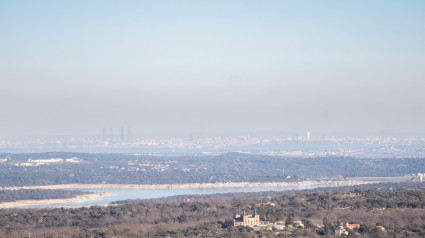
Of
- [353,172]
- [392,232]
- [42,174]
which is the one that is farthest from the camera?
[353,172]

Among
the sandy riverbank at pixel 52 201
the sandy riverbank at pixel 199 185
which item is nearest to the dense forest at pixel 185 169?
the sandy riverbank at pixel 199 185

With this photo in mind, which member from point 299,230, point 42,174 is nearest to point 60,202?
point 42,174

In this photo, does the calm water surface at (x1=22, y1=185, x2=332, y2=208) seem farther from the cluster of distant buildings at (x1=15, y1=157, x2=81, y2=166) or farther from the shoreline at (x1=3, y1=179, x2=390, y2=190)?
the cluster of distant buildings at (x1=15, y1=157, x2=81, y2=166)

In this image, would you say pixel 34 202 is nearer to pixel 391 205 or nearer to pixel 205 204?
pixel 205 204

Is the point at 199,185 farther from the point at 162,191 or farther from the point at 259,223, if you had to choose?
the point at 259,223

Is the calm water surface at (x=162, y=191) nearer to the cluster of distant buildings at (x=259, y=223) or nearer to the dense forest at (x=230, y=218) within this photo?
the dense forest at (x=230, y=218)

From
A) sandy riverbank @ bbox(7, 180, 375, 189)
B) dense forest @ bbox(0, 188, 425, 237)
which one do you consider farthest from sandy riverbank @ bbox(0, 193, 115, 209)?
dense forest @ bbox(0, 188, 425, 237)

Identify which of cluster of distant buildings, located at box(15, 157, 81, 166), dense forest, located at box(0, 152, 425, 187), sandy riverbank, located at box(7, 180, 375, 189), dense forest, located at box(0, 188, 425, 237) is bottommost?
A: sandy riverbank, located at box(7, 180, 375, 189)
